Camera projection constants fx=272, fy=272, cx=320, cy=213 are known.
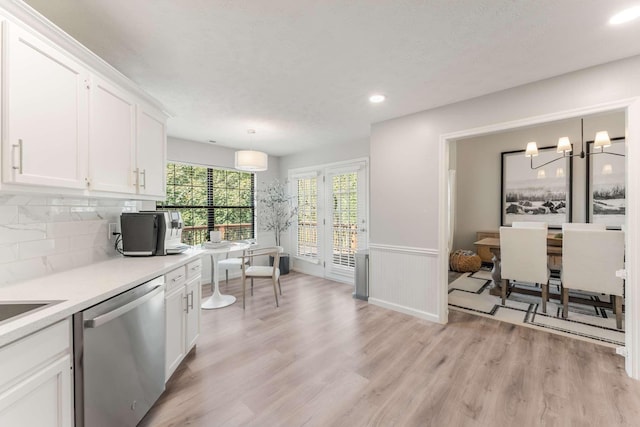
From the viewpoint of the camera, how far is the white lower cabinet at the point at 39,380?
3.09 ft

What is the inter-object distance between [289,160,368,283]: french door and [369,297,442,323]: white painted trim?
114 centimetres

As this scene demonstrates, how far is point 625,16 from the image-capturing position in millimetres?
1654

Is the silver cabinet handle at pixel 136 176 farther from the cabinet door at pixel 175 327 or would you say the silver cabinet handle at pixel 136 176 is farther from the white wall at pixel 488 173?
the white wall at pixel 488 173

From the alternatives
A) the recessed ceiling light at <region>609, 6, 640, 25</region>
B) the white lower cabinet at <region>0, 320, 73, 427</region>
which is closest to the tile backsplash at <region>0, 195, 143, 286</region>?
the white lower cabinet at <region>0, 320, 73, 427</region>

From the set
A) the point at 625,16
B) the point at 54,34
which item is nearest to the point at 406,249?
the point at 625,16

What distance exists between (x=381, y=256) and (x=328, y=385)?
1922mm

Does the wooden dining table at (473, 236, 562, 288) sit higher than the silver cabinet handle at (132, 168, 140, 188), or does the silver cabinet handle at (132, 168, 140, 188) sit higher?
the silver cabinet handle at (132, 168, 140, 188)

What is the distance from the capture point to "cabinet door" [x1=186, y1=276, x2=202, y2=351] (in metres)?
2.31

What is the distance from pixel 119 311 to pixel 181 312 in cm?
81

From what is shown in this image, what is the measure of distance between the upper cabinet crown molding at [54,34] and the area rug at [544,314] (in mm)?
4251

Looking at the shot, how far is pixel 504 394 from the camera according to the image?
6.34ft

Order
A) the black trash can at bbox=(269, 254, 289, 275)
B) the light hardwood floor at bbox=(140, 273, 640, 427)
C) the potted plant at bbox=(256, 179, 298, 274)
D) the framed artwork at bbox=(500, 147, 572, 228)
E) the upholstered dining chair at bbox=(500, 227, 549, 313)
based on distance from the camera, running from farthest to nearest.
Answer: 1. the potted plant at bbox=(256, 179, 298, 274)
2. the black trash can at bbox=(269, 254, 289, 275)
3. the framed artwork at bbox=(500, 147, 572, 228)
4. the upholstered dining chair at bbox=(500, 227, 549, 313)
5. the light hardwood floor at bbox=(140, 273, 640, 427)

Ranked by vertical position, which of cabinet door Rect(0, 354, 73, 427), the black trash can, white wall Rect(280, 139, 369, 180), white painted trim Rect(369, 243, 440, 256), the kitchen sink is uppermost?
white wall Rect(280, 139, 369, 180)

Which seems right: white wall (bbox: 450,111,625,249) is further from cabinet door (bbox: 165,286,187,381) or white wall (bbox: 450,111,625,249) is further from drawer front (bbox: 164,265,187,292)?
cabinet door (bbox: 165,286,187,381)
